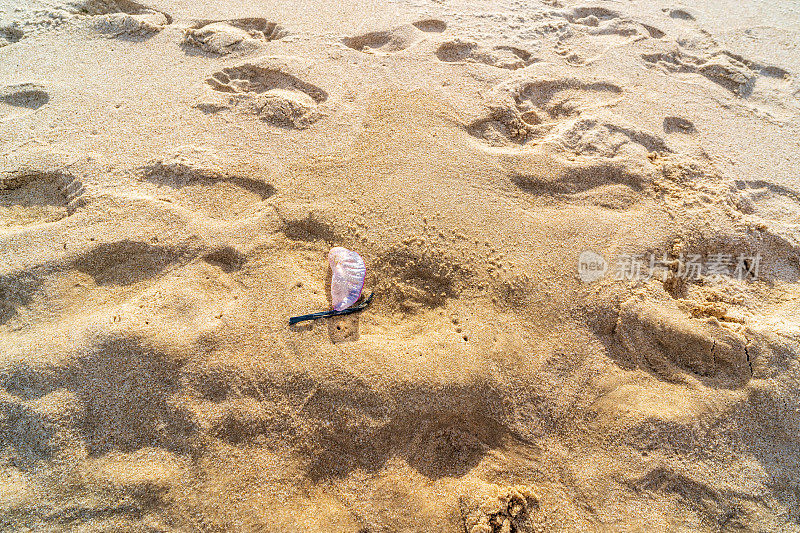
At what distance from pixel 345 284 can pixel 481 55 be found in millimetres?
1712

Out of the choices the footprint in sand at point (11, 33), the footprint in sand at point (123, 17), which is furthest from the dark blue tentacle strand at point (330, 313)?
the footprint in sand at point (11, 33)

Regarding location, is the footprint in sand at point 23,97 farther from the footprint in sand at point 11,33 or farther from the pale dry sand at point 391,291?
the footprint in sand at point 11,33

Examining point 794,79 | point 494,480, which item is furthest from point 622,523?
point 794,79

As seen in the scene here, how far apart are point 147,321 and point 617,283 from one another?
1738 millimetres

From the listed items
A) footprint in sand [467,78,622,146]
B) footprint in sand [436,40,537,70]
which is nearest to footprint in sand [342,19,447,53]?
footprint in sand [436,40,537,70]

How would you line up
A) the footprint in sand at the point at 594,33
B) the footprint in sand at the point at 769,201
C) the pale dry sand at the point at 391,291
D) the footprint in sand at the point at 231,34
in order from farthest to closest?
the footprint in sand at the point at 594,33 → the footprint in sand at the point at 231,34 → the footprint in sand at the point at 769,201 → the pale dry sand at the point at 391,291

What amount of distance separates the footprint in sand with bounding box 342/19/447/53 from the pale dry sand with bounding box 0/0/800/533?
20 mm

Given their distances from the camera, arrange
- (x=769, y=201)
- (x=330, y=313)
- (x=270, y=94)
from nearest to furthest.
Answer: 1. (x=330, y=313)
2. (x=769, y=201)
3. (x=270, y=94)

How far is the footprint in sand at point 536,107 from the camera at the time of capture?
214 cm

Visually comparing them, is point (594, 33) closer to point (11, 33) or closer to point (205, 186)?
point (205, 186)

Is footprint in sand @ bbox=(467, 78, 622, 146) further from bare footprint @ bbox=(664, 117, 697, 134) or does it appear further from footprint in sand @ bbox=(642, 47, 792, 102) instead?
footprint in sand @ bbox=(642, 47, 792, 102)

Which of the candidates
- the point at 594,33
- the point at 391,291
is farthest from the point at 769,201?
the point at 391,291

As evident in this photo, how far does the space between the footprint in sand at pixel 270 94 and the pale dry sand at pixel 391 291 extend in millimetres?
18

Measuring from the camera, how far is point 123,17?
8.66 feet
